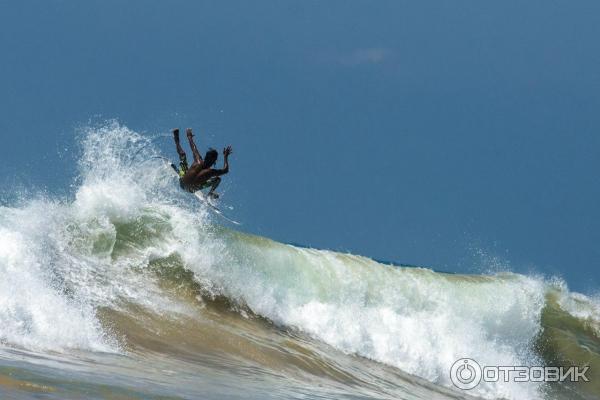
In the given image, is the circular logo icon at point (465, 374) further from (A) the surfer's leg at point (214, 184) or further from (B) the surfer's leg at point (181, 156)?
(B) the surfer's leg at point (181, 156)

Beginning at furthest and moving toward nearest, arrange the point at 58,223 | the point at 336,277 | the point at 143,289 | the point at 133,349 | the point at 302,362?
the point at 336,277, the point at 58,223, the point at 143,289, the point at 302,362, the point at 133,349

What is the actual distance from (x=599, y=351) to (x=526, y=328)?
6.67 feet

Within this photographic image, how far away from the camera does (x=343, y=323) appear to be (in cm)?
1430

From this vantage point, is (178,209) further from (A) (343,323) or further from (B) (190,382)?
(B) (190,382)

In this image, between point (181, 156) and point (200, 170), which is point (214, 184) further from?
point (181, 156)

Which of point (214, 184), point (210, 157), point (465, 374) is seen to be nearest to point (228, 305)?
point (214, 184)

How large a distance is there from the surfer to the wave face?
1.16m

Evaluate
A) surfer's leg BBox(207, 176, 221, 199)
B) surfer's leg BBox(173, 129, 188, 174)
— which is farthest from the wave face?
surfer's leg BBox(173, 129, 188, 174)

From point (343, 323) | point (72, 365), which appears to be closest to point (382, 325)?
point (343, 323)

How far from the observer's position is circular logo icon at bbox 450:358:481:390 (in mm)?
Answer: 13219

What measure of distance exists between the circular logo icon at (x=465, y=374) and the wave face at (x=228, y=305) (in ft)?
0.54

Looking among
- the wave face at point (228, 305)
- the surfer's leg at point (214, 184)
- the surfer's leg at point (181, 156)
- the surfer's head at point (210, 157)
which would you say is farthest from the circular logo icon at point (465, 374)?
the surfer's leg at point (181, 156)

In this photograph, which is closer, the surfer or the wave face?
the wave face

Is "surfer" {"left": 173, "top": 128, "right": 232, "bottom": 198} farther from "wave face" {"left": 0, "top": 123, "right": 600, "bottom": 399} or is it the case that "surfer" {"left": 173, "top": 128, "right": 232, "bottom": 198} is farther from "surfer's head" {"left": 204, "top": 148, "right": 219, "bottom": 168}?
"wave face" {"left": 0, "top": 123, "right": 600, "bottom": 399}
